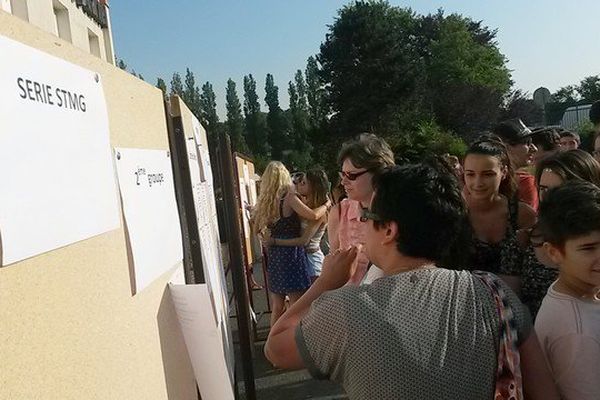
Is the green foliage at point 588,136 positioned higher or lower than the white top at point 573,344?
higher

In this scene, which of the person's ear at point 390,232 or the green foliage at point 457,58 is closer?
the person's ear at point 390,232

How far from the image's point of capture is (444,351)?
1448 millimetres

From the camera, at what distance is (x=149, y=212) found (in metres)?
1.51

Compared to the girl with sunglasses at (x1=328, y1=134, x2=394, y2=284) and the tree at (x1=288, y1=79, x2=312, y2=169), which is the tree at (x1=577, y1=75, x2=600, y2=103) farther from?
the girl with sunglasses at (x1=328, y1=134, x2=394, y2=284)

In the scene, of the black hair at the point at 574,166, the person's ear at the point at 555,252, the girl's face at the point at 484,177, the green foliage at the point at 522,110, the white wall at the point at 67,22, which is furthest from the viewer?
the green foliage at the point at 522,110

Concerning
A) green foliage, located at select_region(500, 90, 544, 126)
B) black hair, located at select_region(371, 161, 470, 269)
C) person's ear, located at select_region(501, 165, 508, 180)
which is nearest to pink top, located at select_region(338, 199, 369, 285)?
person's ear, located at select_region(501, 165, 508, 180)

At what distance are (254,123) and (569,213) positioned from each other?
3544 inches

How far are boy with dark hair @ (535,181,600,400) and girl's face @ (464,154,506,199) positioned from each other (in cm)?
87

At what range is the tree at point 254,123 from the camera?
85.7 metres

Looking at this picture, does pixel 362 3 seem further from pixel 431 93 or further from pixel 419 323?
pixel 419 323

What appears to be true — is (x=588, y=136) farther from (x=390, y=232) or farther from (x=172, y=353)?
(x=172, y=353)

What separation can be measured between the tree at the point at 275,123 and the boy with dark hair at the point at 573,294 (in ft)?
256

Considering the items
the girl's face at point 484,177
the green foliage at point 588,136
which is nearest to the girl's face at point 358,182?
the girl's face at point 484,177

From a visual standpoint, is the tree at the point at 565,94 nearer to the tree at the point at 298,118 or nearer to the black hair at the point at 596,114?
the tree at the point at 298,118
